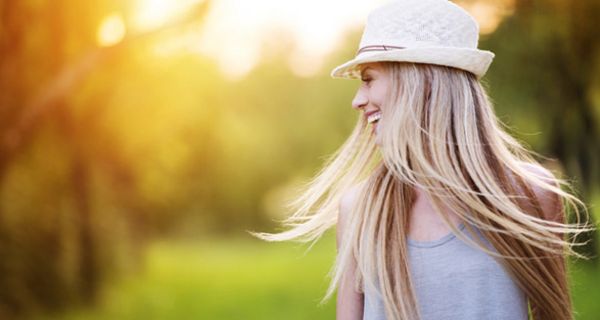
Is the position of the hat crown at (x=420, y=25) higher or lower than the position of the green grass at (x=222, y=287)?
higher

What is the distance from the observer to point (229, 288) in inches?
A: 456

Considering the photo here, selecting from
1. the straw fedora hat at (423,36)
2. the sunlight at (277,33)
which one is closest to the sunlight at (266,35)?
the sunlight at (277,33)

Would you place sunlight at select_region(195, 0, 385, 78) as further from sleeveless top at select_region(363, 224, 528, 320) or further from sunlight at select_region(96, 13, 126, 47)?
sleeveless top at select_region(363, 224, 528, 320)

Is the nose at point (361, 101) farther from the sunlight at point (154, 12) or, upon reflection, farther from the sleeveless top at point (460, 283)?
the sunlight at point (154, 12)

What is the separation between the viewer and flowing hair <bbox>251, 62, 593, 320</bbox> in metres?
2.05

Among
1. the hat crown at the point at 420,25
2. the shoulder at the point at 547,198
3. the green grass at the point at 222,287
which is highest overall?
the hat crown at the point at 420,25

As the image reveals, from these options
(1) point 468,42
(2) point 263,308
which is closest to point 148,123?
(2) point 263,308

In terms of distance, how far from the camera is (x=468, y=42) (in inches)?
87.7

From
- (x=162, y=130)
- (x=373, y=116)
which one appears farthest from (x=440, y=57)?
(x=162, y=130)

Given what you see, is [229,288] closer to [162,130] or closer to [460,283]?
[162,130]

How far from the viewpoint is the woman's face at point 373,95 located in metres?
2.18

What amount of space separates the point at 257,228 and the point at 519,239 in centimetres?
1642

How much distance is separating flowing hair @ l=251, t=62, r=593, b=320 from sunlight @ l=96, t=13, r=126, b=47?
7.54 m

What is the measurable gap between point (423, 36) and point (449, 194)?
0.40m
